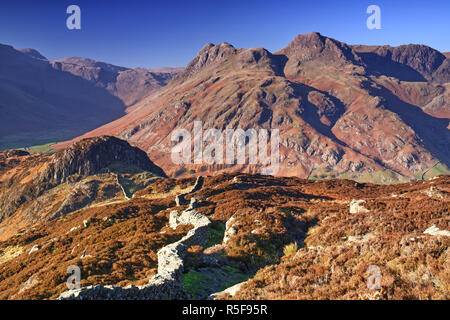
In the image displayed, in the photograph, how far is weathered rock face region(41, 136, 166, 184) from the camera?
71250 mm

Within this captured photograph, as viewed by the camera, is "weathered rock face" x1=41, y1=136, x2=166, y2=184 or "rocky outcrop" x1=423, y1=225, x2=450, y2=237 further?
"weathered rock face" x1=41, y1=136, x2=166, y2=184

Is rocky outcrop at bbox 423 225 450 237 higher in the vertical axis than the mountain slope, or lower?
higher

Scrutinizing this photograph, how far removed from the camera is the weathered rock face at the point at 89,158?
71250mm

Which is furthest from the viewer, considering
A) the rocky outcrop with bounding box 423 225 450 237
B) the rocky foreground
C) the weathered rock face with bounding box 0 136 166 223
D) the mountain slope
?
the weathered rock face with bounding box 0 136 166 223

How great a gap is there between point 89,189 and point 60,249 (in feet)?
138

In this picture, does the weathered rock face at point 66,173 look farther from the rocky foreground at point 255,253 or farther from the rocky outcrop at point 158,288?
the rocky outcrop at point 158,288

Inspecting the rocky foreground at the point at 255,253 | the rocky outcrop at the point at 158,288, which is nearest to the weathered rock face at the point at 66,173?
the rocky foreground at the point at 255,253

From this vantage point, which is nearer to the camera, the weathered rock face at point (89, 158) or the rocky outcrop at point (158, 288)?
the rocky outcrop at point (158, 288)

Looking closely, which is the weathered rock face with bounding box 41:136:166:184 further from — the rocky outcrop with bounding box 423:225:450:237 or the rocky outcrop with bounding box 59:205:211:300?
the rocky outcrop with bounding box 423:225:450:237

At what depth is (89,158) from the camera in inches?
2876

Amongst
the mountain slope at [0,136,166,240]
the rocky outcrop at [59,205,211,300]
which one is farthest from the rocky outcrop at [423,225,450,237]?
the mountain slope at [0,136,166,240]

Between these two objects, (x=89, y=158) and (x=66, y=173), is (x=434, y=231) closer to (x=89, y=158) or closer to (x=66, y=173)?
(x=89, y=158)

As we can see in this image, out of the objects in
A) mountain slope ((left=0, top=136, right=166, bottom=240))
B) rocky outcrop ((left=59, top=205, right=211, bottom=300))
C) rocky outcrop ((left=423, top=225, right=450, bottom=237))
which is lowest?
mountain slope ((left=0, top=136, right=166, bottom=240))
